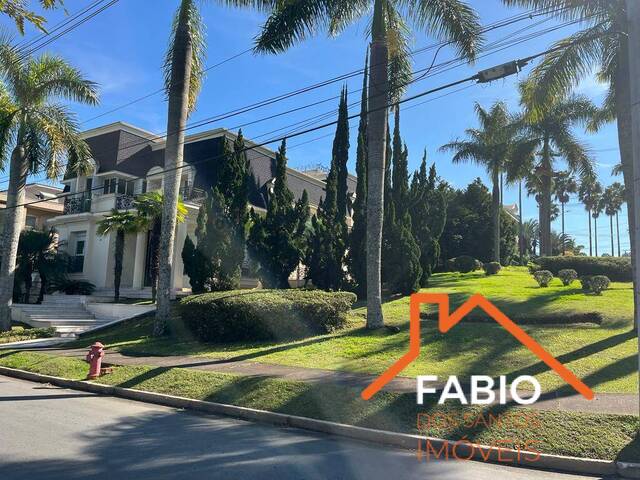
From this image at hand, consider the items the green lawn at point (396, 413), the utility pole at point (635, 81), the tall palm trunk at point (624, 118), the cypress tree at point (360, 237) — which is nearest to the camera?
the green lawn at point (396, 413)

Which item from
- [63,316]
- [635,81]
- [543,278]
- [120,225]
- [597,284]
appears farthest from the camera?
[543,278]

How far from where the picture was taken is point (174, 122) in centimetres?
1658

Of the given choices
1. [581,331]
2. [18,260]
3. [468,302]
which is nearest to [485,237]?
[468,302]

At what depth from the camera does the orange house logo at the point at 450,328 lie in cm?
925

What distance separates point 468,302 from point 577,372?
733 centimetres

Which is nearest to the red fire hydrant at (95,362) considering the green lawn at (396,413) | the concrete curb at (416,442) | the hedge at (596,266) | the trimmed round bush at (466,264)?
the green lawn at (396,413)

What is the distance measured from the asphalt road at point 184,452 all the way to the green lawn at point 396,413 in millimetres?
584

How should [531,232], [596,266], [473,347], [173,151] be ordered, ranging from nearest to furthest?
[473,347], [173,151], [596,266], [531,232]

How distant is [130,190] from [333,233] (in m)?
12.8

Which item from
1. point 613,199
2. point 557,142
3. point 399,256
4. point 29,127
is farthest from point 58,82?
point 613,199

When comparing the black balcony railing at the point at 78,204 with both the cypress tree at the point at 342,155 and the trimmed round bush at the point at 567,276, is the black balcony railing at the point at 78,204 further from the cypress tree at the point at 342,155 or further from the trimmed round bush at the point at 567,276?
the trimmed round bush at the point at 567,276

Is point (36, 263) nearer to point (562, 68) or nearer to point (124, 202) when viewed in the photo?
point (124, 202)

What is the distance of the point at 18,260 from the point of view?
77.3 feet

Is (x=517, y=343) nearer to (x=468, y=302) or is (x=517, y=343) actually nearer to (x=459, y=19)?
(x=468, y=302)
